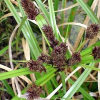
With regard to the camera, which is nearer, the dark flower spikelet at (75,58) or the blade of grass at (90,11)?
the dark flower spikelet at (75,58)

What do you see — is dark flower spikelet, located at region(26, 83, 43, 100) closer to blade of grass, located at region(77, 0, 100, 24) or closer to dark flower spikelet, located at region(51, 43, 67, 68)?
dark flower spikelet, located at region(51, 43, 67, 68)

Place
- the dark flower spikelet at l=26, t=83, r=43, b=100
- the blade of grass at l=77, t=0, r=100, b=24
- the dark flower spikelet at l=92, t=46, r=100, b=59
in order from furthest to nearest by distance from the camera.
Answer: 1. the blade of grass at l=77, t=0, r=100, b=24
2. the dark flower spikelet at l=92, t=46, r=100, b=59
3. the dark flower spikelet at l=26, t=83, r=43, b=100

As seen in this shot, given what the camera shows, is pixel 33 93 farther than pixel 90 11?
No

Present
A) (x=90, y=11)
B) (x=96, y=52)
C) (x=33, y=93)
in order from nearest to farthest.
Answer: (x=33, y=93) → (x=96, y=52) → (x=90, y=11)

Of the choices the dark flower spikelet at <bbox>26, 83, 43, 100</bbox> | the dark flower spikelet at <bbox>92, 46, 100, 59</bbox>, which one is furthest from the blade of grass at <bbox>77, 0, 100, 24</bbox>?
the dark flower spikelet at <bbox>26, 83, 43, 100</bbox>

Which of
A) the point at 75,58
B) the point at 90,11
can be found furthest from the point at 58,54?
the point at 90,11

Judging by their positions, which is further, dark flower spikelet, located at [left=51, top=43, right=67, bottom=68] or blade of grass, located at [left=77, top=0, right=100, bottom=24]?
blade of grass, located at [left=77, top=0, right=100, bottom=24]

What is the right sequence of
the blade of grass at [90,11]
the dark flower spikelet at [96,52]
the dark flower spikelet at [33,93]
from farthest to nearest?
the blade of grass at [90,11] < the dark flower spikelet at [96,52] < the dark flower spikelet at [33,93]

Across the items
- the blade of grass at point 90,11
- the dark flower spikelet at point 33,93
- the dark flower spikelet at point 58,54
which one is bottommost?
the dark flower spikelet at point 33,93

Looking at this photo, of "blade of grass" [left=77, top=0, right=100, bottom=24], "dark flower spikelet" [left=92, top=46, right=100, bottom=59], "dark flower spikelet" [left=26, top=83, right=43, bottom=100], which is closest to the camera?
"dark flower spikelet" [left=26, top=83, right=43, bottom=100]

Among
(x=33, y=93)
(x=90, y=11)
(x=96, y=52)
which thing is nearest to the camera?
(x=33, y=93)

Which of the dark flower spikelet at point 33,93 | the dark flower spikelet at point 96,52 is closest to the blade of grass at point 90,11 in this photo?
the dark flower spikelet at point 96,52

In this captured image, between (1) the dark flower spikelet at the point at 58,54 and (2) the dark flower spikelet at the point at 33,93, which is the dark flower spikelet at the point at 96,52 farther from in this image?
(2) the dark flower spikelet at the point at 33,93

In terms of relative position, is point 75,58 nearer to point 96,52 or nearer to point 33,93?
point 96,52
